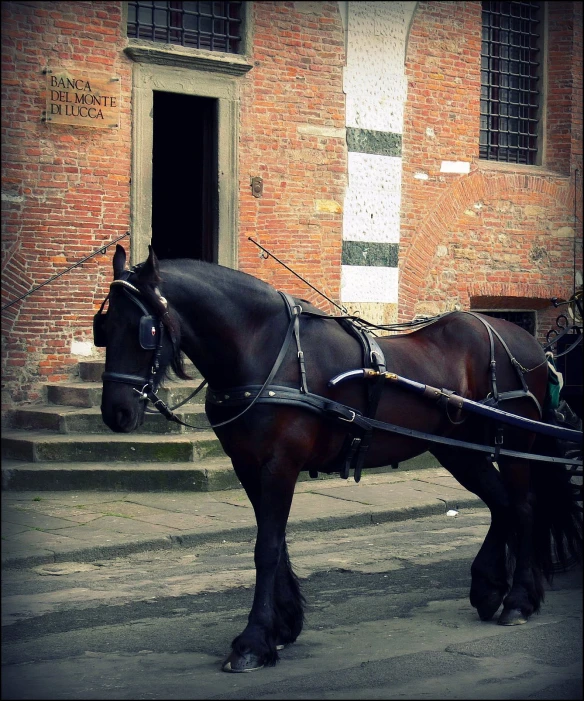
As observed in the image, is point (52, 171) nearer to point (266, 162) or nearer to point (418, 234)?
point (266, 162)

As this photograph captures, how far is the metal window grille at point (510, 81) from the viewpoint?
14898 mm

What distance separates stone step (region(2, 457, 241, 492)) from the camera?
1007 centimetres

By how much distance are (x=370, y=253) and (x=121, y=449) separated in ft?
15.1

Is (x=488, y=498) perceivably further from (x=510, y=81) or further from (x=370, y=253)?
(x=510, y=81)

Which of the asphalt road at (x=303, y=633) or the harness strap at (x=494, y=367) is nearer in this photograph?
the asphalt road at (x=303, y=633)

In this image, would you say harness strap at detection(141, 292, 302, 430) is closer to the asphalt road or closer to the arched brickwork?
the asphalt road

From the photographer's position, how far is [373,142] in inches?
534

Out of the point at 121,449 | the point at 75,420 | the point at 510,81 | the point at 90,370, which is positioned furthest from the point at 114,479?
the point at 510,81

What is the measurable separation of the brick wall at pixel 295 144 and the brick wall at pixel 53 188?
63.8 inches

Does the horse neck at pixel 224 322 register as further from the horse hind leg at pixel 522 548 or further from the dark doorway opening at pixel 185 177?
the dark doorway opening at pixel 185 177

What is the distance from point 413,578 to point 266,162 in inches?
263

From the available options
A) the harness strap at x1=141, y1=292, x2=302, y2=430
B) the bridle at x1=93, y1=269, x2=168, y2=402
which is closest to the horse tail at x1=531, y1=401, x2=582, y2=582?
the harness strap at x1=141, y1=292, x2=302, y2=430

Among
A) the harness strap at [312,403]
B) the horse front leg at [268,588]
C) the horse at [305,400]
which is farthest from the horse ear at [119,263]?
the horse front leg at [268,588]

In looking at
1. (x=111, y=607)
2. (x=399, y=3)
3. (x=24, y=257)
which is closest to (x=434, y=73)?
(x=399, y=3)
